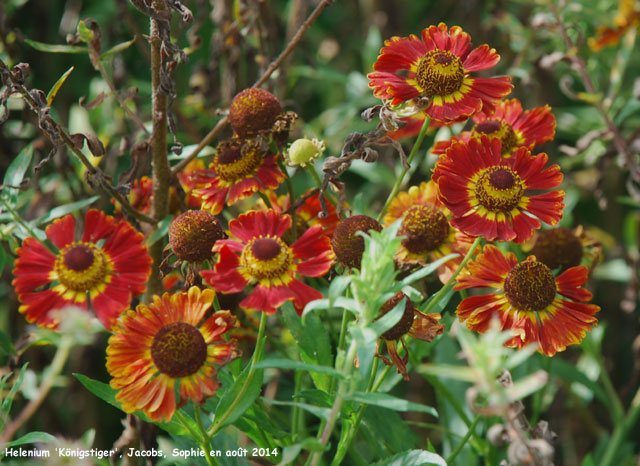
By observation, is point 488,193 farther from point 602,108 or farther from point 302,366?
point 602,108

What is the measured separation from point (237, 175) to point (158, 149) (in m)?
0.13

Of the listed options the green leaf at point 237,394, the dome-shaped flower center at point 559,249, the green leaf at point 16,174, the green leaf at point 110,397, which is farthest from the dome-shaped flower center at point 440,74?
the green leaf at point 16,174

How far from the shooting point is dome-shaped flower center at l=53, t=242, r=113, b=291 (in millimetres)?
976

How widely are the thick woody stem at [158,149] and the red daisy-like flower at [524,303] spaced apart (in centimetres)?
45

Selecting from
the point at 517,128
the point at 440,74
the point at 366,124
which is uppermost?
the point at 440,74

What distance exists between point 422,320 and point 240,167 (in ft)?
1.12

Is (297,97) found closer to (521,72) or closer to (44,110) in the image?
(521,72)

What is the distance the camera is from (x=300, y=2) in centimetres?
157

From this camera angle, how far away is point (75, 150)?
93 centimetres

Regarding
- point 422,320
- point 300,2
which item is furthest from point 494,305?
point 300,2

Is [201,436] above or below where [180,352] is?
below

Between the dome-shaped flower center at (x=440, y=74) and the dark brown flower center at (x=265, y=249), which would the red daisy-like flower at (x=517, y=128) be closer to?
the dome-shaped flower center at (x=440, y=74)

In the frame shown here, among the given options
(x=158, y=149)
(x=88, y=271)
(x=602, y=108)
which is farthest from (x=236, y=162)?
(x=602, y=108)

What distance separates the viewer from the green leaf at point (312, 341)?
0.91 meters
